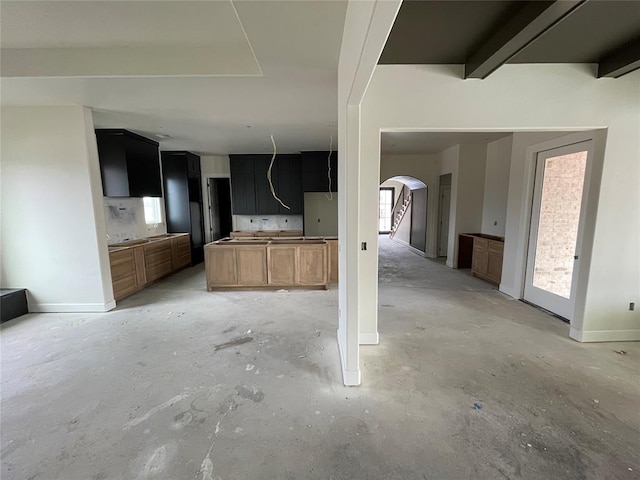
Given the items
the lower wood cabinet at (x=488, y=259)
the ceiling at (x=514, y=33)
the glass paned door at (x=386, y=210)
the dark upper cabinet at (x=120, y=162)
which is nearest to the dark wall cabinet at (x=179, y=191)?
the dark upper cabinet at (x=120, y=162)

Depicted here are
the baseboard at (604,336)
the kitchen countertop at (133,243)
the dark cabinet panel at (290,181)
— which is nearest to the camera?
the baseboard at (604,336)

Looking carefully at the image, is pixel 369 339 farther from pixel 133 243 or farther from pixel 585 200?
pixel 133 243

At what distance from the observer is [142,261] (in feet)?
15.3

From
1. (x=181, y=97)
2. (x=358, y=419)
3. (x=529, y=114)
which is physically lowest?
(x=358, y=419)

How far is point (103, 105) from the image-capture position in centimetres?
333

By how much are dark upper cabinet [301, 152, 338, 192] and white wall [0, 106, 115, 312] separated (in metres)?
4.03

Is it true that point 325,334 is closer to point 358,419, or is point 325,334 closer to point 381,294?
point 358,419

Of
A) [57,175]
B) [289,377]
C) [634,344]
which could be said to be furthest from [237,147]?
[634,344]

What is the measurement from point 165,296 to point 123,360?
6.22 feet

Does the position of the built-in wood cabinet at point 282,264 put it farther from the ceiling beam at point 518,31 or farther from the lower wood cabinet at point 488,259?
the lower wood cabinet at point 488,259

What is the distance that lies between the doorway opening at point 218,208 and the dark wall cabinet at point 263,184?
34.4 inches

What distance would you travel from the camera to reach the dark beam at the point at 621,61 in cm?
217

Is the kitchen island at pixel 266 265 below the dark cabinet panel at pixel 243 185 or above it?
below

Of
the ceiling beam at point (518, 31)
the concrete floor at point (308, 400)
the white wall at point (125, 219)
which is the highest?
the ceiling beam at point (518, 31)
